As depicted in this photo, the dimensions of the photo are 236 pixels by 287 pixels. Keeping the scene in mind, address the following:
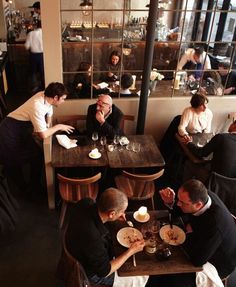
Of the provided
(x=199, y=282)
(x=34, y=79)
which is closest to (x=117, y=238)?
(x=199, y=282)

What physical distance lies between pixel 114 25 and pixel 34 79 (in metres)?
2.50

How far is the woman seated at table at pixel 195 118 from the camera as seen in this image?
3790 millimetres

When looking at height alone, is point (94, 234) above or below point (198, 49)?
below

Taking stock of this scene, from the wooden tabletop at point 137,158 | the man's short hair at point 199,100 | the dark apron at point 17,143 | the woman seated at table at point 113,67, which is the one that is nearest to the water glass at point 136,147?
the wooden tabletop at point 137,158

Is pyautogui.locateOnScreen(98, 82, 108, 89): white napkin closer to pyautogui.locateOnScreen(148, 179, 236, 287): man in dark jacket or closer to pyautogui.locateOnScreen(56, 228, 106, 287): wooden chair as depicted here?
pyautogui.locateOnScreen(148, 179, 236, 287): man in dark jacket

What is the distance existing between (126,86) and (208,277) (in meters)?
2.65

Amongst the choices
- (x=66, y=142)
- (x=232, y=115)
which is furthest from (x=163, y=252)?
(x=232, y=115)

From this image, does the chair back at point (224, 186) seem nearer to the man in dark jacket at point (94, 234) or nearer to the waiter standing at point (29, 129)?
the man in dark jacket at point (94, 234)

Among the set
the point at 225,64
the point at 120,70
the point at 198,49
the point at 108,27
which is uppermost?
the point at 108,27

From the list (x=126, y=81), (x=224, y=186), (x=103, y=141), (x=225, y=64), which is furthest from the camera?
(x=225, y=64)

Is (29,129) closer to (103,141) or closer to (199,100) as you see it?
(103,141)

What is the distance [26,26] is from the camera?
7.78m

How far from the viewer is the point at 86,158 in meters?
3.40

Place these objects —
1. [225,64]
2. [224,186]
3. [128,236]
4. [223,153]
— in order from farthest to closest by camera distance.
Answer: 1. [225,64]
2. [223,153]
3. [224,186]
4. [128,236]
